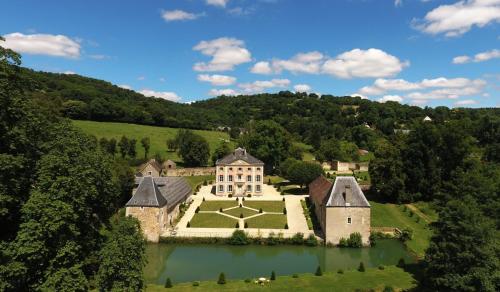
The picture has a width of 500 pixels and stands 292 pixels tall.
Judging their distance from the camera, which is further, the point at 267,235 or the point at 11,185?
the point at 267,235

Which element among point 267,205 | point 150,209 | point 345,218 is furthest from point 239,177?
point 345,218

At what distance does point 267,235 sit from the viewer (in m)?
34.5

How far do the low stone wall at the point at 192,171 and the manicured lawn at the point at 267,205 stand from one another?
22.2 m

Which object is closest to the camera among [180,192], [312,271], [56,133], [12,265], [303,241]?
[12,265]

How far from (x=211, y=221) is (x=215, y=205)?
786 centimetres

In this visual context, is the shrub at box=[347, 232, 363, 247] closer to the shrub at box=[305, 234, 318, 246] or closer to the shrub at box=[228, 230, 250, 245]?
the shrub at box=[305, 234, 318, 246]

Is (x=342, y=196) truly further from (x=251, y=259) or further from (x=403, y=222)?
(x=403, y=222)

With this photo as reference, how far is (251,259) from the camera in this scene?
30.8 meters

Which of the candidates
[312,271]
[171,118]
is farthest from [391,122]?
[312,271]

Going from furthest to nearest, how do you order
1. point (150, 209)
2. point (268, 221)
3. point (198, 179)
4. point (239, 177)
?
point (198, 179), point (239, 177), point (268, 221), point (150, 209)

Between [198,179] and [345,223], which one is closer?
[345,223]

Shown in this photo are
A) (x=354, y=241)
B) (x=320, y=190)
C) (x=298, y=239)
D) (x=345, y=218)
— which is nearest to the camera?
(x=354, y=241)

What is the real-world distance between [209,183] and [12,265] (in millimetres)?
51089

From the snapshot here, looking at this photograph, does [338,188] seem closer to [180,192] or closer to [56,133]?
[180,192]
